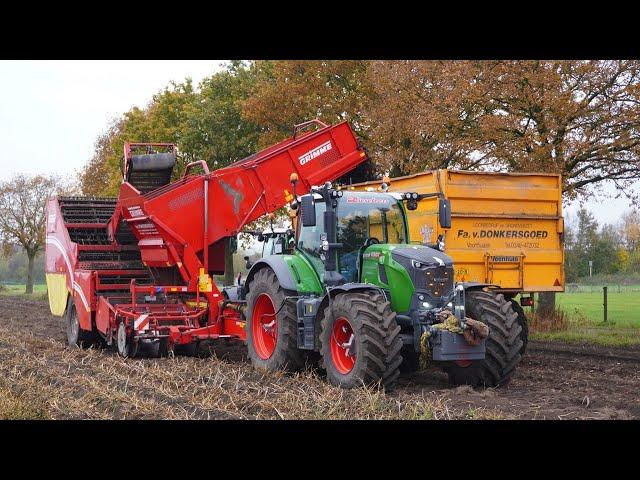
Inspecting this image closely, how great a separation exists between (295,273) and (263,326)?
3.90ft

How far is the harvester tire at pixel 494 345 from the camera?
30.7 ft

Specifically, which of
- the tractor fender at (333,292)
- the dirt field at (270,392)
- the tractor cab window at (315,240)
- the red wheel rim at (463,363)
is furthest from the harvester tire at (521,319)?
the tractor cab window at (315,240)

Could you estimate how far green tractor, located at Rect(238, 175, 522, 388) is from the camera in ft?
29.3

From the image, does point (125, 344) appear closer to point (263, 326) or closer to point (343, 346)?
point (263, 326)

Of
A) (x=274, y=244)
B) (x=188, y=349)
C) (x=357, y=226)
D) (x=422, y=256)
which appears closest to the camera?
(x=422, y=256)

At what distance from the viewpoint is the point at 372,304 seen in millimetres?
8969

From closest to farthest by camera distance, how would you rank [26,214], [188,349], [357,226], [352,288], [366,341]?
[366,341] < [352,288] < [357,226] < [188,349] < [26,214]

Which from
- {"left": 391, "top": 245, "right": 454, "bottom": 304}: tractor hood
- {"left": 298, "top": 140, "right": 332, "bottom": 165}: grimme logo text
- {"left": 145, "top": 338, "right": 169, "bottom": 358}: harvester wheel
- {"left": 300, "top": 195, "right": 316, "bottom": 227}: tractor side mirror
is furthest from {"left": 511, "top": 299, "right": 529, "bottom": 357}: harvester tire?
{"left": 145, "top": 338, "right": 169, "bottom": 358}: harvester wheel

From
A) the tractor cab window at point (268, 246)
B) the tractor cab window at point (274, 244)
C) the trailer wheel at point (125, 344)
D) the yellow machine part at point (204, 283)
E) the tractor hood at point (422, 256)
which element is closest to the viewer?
the tractor hood at point (422, 256)

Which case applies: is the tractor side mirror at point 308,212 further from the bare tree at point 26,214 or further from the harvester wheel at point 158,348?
the bare tree at point 26,214

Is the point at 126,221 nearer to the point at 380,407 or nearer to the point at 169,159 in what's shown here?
the point at 169,159

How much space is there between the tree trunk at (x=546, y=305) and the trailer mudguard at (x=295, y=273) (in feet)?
28.2

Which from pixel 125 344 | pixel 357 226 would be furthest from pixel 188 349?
pixel 357 226

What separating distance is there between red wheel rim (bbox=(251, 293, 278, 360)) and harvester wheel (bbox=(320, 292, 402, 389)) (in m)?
2.10
